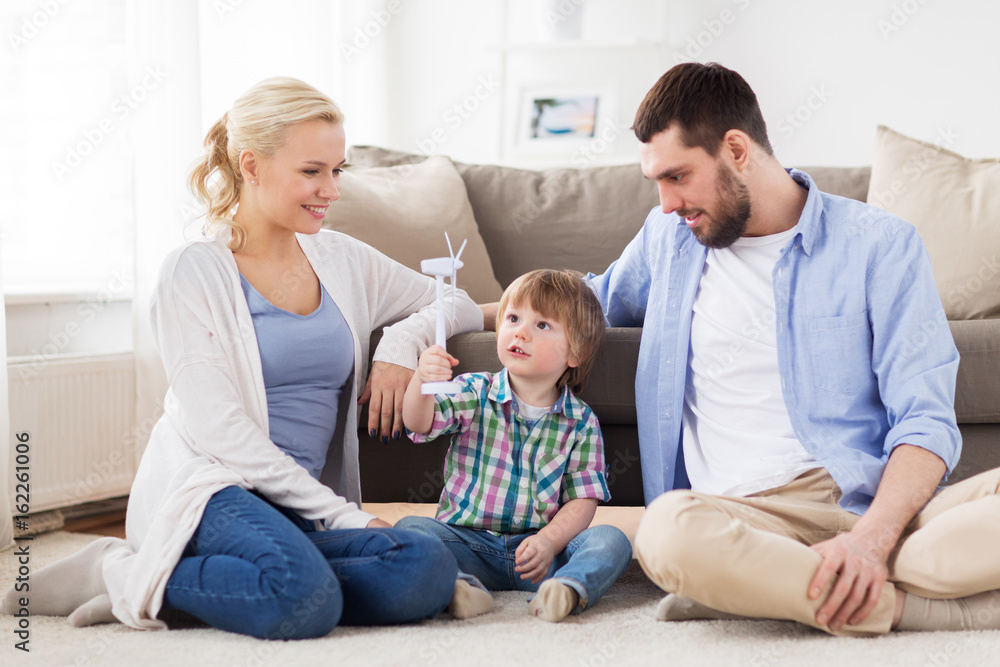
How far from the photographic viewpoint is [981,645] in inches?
44.3

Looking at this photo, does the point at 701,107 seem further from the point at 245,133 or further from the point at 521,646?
the point at 521,646

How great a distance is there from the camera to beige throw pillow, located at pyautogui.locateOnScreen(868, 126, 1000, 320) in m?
2.04

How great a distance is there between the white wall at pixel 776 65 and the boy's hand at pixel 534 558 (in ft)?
6.80

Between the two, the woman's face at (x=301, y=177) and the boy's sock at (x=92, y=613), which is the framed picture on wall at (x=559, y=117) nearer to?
the woman's face at (x=301, y=177)

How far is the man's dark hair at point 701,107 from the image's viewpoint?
1.41 meters

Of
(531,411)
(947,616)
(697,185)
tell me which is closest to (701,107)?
(697,185)

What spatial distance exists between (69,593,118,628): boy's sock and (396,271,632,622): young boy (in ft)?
1.54

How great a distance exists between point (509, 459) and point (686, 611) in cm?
39

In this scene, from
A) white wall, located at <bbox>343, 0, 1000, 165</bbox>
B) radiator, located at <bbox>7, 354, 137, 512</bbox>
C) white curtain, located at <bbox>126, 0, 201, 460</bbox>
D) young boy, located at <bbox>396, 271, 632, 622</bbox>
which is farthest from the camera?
white wall, located at <bbox>343, 0, 1000, 165</bbox>

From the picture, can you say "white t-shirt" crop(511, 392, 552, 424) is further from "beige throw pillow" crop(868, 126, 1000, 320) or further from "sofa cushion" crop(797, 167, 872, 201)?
"sofa cushion" crop(797, 167, 872, 201)

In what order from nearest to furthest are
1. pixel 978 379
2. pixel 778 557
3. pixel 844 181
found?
pixel 778 557 < pixel 978 379 < pixel 844 181

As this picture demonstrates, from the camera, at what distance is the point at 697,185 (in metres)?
1.42

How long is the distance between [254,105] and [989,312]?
5.53 feet

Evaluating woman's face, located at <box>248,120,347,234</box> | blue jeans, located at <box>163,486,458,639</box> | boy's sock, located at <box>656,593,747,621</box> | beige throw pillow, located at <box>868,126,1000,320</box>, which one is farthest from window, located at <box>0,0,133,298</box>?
beige throw pillow, located at <box>868,126,1000,320</box>
